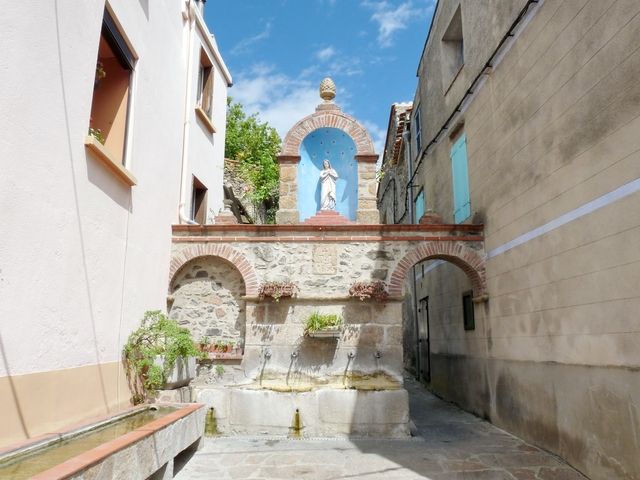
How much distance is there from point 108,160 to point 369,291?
13.2ft

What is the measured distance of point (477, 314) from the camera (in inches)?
305

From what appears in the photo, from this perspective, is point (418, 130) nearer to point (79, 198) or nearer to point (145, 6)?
point (145, 6)

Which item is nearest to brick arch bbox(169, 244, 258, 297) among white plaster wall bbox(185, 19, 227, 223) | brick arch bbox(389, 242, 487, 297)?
white plaster wall bbox(185, 19, 227, 223)

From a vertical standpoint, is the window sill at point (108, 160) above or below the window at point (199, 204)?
below

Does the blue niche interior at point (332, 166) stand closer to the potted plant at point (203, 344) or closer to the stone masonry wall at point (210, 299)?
the stone masonry wall at point (210, 299)

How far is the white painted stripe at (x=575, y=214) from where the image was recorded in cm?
425

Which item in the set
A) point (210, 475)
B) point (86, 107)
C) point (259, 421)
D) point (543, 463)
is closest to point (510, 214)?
point (543, 463)

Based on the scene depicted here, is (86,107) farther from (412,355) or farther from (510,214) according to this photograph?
(412,355)

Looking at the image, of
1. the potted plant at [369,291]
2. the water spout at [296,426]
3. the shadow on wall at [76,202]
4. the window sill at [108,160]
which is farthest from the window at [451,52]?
the shadow on wall at [76,202]

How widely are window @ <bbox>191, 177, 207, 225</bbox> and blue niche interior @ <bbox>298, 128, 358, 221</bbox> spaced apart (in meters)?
2.21

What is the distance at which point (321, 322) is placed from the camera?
695cm

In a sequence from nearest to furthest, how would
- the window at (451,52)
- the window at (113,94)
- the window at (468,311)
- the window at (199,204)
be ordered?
the window at (113,94) < the window at (468,311) < the window at (199,204) < the window at (451,52)

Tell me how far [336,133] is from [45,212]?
5.94 metres

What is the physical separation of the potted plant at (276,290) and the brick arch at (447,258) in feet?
5.14
